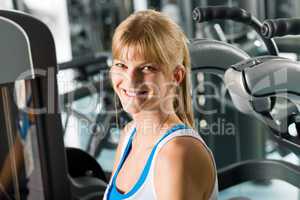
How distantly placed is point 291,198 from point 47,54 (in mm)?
1470

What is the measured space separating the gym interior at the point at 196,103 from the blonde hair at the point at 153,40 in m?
0.24

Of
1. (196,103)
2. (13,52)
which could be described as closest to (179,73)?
(13,52)

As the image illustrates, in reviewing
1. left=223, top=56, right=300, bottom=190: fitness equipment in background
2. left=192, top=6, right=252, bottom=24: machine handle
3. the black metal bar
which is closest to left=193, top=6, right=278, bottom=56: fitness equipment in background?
left=192, top=6, right=252, bottom=24: machine handle

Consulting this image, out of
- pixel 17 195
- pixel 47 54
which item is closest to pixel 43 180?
pixel 17 195

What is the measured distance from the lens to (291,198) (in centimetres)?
228

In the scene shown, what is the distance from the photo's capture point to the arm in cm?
92

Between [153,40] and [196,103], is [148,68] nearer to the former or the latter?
[153,40]

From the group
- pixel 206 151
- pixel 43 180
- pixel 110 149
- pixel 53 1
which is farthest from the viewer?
pixel 53 1

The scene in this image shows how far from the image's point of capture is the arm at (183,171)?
92 centimetres

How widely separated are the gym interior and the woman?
0.24 meters

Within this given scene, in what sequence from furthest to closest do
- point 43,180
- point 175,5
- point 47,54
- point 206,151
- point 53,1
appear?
point 53,1, point 175,5, point 43,180, point 47,54, point 206,151

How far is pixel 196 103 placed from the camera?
245 cm

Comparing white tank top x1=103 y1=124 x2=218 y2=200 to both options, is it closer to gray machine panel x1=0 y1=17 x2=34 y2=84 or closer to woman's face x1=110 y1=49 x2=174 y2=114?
woman's face x1=110 y1=49 x2=174 y2=114

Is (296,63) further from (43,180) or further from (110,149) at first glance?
(110,149)
